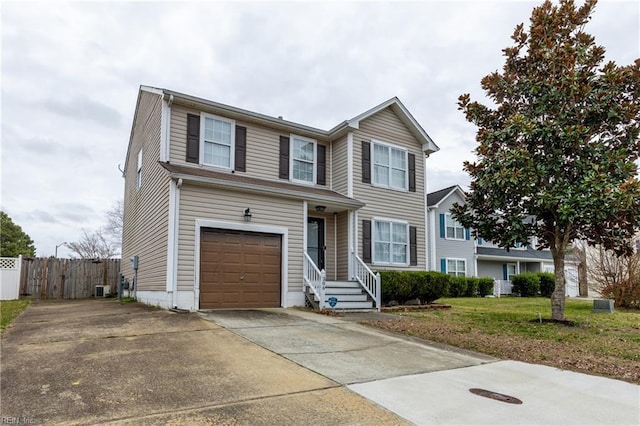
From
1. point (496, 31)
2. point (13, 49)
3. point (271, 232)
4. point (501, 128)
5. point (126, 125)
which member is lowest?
point (271, 232)

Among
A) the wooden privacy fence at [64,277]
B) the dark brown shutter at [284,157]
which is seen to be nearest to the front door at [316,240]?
the dark brown shutter at [284,157]

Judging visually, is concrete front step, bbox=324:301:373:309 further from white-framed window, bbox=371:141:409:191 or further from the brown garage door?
white-framed window, bbox=371:141:409:191

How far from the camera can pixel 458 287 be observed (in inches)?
842

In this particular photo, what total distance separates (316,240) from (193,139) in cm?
488

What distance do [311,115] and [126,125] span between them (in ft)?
36.5

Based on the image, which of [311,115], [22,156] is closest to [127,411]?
[311,115]

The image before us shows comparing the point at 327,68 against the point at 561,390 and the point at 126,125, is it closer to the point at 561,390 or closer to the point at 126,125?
the point at 561,390

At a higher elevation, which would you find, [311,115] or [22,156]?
[311,115]

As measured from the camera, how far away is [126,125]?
81.5ft

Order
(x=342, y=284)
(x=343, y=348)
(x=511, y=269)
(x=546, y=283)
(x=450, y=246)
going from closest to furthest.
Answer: (x=343, y=348)
(x=342, y=284)
(x=450, y=246)
(x=546, y=283)
(x=511, y=269)

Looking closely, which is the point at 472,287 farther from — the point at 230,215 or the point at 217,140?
the point at 217,140

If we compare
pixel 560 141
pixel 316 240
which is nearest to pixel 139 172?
pixel 316 240

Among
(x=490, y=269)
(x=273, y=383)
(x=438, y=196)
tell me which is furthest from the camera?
(x=490, y=269)

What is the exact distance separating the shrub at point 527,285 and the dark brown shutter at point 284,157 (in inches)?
707
